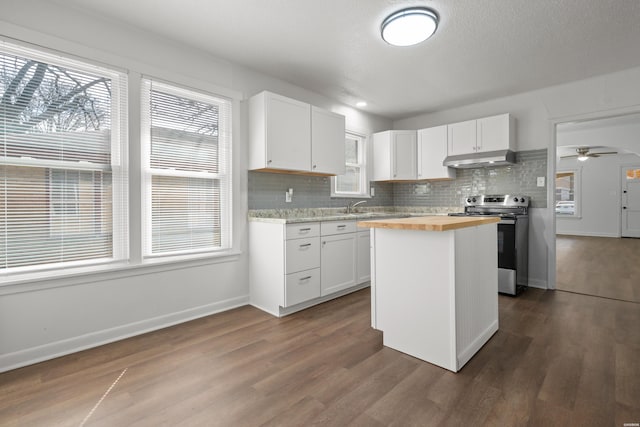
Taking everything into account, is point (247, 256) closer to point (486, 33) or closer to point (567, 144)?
point (486, 33)

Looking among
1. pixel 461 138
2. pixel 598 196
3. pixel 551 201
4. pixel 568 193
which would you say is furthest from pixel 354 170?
pixel 568 193

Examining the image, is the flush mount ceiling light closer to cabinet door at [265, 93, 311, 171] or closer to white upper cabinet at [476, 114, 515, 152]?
cabinet door at [265, 93, 311, 171]

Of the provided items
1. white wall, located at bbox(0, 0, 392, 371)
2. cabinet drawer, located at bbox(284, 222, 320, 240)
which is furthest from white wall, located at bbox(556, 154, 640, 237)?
white wall, located at bbox(0, 0, 392, 371)

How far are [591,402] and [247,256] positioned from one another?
2.84m

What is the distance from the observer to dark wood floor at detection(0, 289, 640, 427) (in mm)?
1565

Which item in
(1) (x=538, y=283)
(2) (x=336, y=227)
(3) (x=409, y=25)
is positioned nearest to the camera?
(3) (x=409, y=25)

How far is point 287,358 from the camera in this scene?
7.09 ft

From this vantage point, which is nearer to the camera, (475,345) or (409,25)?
(475,345)

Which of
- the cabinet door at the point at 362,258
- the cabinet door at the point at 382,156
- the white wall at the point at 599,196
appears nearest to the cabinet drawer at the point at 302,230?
the cabinet door at the point at 362,258

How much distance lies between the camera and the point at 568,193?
32.5ft

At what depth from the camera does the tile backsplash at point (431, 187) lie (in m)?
3.54

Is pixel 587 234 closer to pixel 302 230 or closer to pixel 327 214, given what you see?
pixel 327 214

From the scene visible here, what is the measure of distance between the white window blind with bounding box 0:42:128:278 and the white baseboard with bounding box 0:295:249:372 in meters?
0.55

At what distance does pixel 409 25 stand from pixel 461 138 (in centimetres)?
237
